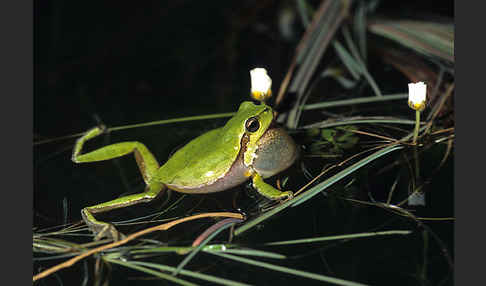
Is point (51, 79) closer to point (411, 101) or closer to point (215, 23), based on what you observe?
point (215, 23)

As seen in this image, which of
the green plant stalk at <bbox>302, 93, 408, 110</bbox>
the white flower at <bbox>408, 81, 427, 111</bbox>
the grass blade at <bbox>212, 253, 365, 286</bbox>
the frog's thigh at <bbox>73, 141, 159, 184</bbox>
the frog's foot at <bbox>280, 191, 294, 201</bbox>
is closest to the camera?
the grass blade at <bbox>212, 253, 365, 286</bbox>

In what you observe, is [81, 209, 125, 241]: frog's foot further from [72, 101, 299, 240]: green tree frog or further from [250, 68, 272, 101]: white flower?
[250, 68, 272, 101]: white flower

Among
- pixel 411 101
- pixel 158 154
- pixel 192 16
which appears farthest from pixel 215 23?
pixel 411 101

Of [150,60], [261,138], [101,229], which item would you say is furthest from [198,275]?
[150,60]

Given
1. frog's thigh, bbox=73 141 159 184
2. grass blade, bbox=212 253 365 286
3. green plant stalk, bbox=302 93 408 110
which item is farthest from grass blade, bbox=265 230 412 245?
green plant stalk, bbox=302 93 408 110

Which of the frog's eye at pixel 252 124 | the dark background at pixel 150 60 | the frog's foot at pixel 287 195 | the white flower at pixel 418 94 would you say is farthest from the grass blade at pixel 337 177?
the dark background at pixel 150 60

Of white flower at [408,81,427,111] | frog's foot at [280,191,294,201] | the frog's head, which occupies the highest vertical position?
white flower at [408,81,427,111]

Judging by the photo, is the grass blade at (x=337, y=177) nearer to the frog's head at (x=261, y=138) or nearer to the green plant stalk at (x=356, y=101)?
the frog's head at (x=261, y=138)
